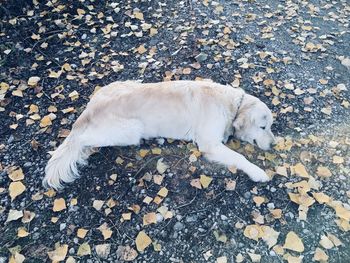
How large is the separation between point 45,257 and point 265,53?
171 inches

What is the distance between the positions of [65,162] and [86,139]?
37cm

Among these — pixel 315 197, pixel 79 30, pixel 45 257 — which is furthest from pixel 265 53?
pixel 45 257

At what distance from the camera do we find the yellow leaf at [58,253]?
373cm

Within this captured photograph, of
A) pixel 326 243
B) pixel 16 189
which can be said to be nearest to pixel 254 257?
pixel 326 243

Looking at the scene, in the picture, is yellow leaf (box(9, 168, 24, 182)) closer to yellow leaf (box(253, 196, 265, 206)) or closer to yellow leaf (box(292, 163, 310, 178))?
yellow leaf (box(253, 196, 265, 206))

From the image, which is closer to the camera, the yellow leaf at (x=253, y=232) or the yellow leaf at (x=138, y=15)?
the yellow leaf at (x=253, y=232)

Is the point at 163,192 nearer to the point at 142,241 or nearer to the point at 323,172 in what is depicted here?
the point at 142,241

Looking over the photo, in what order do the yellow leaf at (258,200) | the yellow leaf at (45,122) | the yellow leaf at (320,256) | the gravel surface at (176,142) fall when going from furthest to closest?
the yellow leaf at (45,122), the yellow leaf at (258,200), the gravel surface at (176,142), the yellow leaf at (320,256)

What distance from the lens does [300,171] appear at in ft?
14.1

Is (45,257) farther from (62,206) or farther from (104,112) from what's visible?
(104,112)

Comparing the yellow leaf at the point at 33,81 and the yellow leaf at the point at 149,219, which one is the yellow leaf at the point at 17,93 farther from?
the yellow leaf at the point at 149,219

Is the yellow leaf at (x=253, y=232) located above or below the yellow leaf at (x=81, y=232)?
above

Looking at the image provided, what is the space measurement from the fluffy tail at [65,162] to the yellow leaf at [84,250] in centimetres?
82

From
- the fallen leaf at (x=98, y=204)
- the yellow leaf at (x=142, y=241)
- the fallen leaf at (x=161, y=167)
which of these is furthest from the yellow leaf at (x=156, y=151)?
the yellow leaf at (x=142, y=241)
